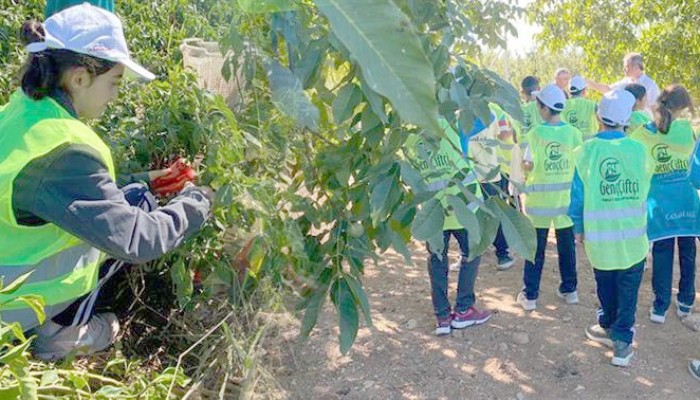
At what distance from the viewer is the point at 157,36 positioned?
9.75 ft

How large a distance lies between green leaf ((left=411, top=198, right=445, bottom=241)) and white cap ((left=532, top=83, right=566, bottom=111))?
3421 mm

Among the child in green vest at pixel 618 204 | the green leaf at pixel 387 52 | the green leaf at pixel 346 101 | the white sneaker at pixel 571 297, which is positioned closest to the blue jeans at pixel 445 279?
the child in green vest at pixel 618 204

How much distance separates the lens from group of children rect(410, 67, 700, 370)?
379cm

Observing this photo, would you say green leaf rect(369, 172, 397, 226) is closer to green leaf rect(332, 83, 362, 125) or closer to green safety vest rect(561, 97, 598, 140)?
green leaf rect(332, 83, 362, 125)

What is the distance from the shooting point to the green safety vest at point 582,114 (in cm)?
645

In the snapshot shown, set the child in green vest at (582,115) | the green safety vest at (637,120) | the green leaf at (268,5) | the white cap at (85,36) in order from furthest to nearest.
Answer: the child in green vest at (582,115)
the green safety vest at (637,120)
the white cap at (85,36)
the green leaf at (268,5)

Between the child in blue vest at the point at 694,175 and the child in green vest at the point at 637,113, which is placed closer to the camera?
the child in blue vest at the point at 694,175

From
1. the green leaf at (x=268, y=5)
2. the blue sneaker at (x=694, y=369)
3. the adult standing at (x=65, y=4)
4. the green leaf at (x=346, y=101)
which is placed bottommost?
the blue sneaker at (x=694, y=369)

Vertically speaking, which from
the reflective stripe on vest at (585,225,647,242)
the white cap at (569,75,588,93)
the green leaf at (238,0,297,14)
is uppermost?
the green leaf at (238,0,297,14)

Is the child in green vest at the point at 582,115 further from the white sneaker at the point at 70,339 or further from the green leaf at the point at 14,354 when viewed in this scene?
the green leaf at the point at 14,354

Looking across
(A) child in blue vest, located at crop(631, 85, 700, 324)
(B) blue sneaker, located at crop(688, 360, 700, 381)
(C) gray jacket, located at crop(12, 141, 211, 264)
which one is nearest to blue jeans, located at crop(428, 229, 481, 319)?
(A) child in blue vest, located at crop(631, 85, 700, 324)

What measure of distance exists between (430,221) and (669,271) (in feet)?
11.3

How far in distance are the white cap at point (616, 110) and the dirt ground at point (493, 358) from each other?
52.4 inches

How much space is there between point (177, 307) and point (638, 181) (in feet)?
8.36
